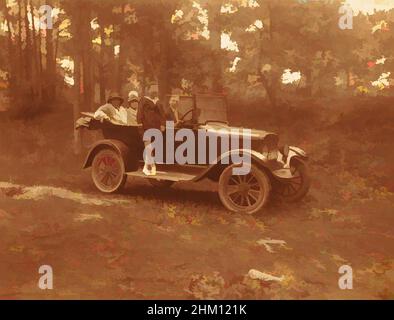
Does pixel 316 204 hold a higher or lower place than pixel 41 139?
lower

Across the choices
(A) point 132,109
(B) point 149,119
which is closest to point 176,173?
(B) point 149,119

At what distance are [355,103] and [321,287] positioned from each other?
5.09 metres

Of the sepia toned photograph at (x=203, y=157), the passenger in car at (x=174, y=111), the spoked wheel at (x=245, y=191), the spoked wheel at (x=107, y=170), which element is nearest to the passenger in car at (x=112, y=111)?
the sepia toned photograph at (x=203, y=157)

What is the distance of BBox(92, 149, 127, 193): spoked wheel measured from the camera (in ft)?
21.6

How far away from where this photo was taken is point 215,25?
770 cm

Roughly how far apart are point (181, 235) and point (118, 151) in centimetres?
192

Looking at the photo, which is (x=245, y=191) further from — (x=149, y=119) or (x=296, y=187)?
(x=149, y=119)

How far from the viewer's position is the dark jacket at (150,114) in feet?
20.5

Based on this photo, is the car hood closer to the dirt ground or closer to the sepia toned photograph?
the sepia toned photograph

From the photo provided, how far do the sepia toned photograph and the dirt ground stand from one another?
0.02 m

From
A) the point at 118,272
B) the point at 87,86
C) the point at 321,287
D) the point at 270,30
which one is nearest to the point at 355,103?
the point at 270,30

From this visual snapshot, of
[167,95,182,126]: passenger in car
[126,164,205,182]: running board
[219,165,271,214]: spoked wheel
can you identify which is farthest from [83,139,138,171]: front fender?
[219,165,271,214]: spoked wheel

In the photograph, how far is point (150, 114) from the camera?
20.6 ft
